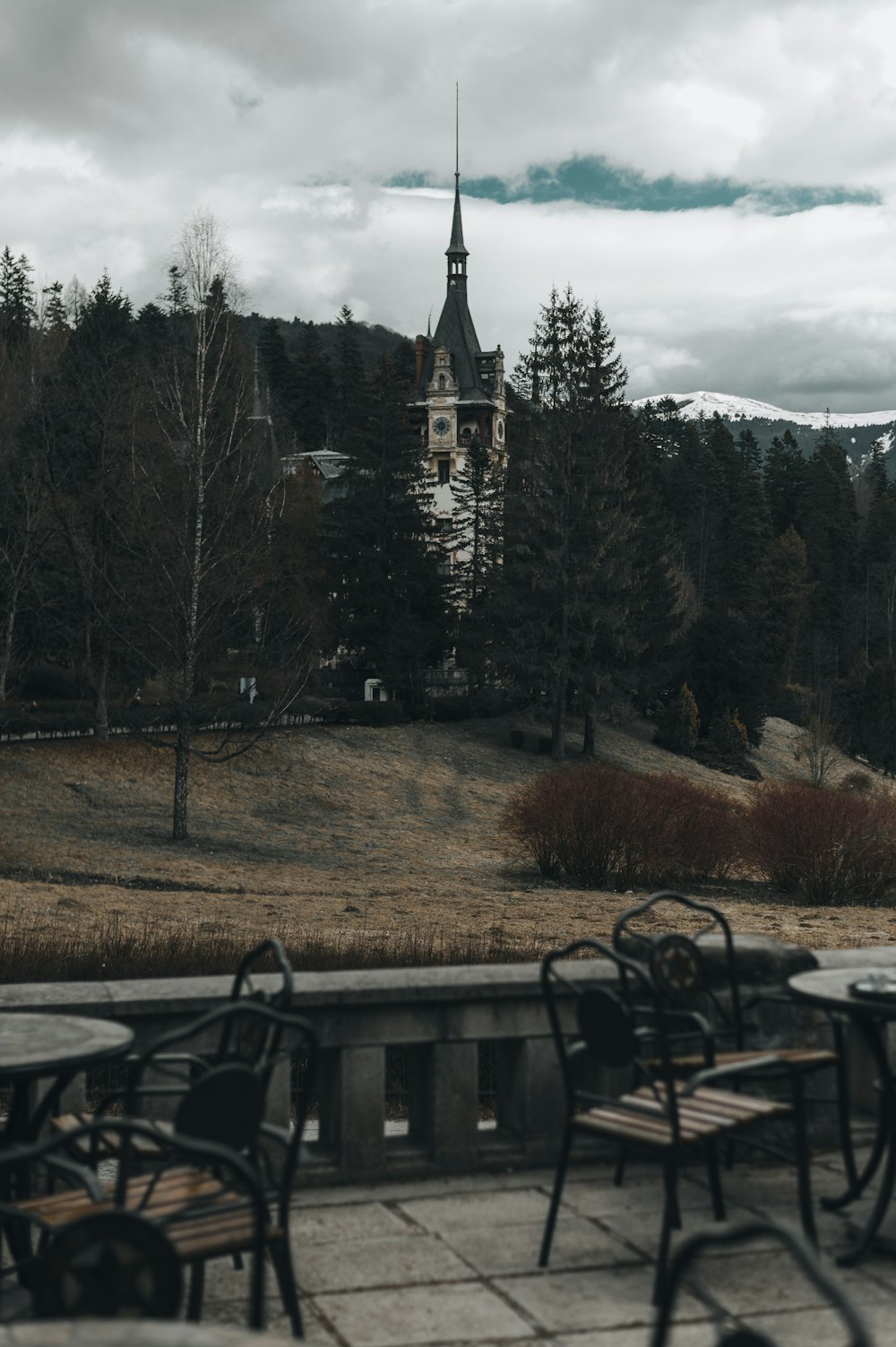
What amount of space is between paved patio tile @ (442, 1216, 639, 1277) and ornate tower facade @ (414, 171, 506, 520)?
81965mm

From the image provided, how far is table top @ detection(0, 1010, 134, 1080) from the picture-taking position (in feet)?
13.8

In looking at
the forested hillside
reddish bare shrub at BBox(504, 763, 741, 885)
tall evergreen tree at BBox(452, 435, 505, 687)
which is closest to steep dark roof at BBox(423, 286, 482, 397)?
the forested hillside

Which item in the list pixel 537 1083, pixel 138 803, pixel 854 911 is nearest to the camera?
pixel 537 1083

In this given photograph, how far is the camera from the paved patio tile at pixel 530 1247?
15.3 feet

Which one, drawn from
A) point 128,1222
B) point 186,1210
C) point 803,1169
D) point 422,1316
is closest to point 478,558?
point 803,1169

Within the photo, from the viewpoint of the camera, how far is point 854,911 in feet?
86.5

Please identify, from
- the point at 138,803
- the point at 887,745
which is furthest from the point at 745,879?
the point at 887,745

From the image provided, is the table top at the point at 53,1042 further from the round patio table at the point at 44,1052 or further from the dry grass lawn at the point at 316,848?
the dry grass lawn at the point at 316,848

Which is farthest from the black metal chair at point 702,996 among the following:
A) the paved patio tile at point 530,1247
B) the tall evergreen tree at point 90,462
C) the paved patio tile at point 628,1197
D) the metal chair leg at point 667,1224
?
the tall evergreen tree at point 90,462

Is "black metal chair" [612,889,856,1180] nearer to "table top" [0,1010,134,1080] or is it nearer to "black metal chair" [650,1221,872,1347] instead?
"table top" [0,1010,134,1080]

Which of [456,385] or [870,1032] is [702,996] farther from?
[456,385]

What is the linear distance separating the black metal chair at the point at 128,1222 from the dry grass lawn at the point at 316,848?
1428cm

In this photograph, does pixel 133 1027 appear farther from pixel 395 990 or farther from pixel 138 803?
pixel 138 803

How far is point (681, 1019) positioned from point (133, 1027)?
2108mm
